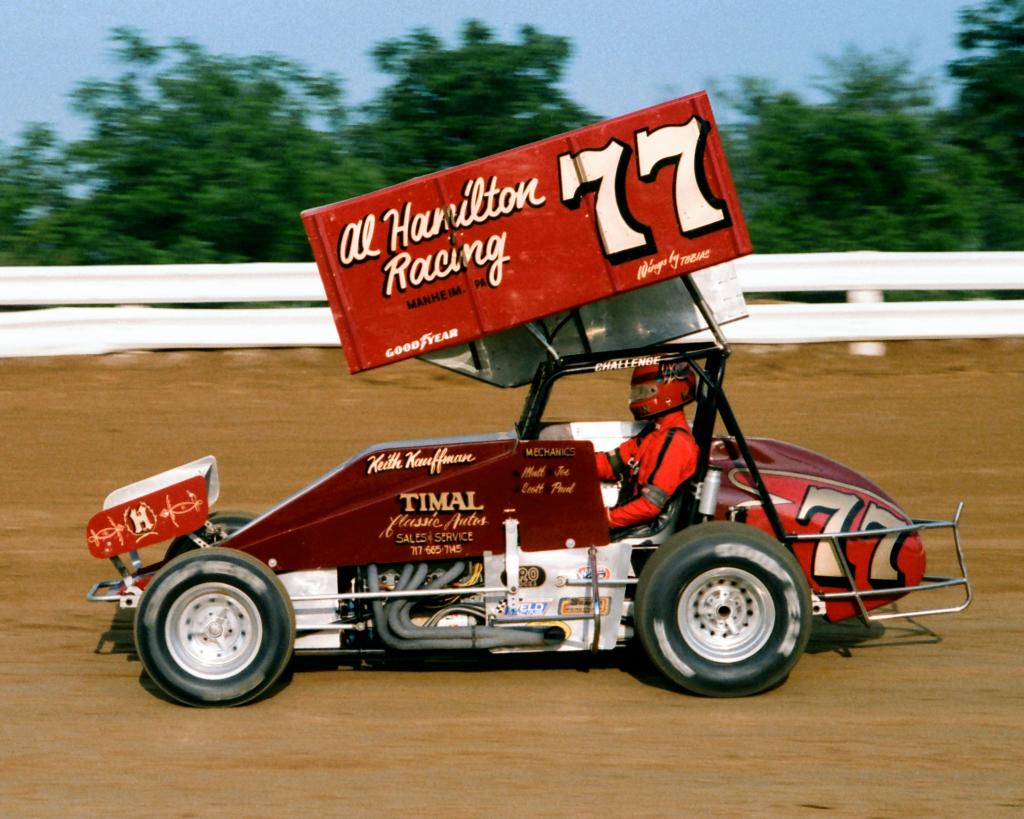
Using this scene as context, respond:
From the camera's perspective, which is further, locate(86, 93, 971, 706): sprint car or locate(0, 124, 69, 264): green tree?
locate(0, 124, 69, 264): green tree

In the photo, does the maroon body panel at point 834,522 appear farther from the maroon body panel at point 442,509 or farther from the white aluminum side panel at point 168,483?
the white aluminum side panel at point 168,483

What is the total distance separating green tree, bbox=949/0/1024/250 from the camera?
19.3 m

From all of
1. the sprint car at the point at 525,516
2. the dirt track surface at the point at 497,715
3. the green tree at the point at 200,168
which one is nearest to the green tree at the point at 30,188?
the green tree at the point at 200,168

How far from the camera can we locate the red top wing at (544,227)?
5.91m

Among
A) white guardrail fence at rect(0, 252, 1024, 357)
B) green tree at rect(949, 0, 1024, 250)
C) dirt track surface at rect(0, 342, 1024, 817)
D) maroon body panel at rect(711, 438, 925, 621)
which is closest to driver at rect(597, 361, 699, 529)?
maroon body panel at rect(711, 438, 925, 621)

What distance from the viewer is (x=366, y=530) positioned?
6031 millimetres

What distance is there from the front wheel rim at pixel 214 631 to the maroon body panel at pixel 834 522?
2199mm

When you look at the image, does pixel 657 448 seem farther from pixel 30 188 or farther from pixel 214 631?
pixel 30 188

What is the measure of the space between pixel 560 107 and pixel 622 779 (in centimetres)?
1395

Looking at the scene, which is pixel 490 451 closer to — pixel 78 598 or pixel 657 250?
pixel 657 250

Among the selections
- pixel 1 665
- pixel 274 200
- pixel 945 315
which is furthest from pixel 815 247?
pixel 1 665

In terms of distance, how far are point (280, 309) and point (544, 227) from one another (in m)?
5.94

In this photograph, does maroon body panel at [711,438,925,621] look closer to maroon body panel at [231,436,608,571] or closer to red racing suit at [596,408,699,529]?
red racing suit at [596,408,699,529]

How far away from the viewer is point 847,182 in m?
16.6
